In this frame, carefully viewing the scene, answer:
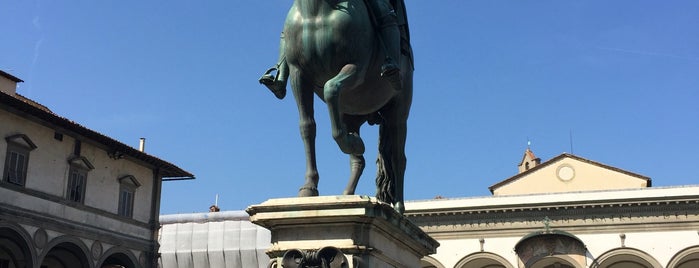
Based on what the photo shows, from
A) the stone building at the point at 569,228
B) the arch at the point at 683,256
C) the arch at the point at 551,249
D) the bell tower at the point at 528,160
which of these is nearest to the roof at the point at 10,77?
the stone building at the point at 569,228

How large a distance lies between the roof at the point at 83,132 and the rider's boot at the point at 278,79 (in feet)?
69.5

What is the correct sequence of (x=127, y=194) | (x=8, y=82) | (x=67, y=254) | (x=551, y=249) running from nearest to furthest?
(x=67, y=254)
(x=8, y=82)
(x=127, y=194)
(x=551, y=249)

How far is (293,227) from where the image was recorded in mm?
4180

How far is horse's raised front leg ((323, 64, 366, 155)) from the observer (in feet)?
14.4

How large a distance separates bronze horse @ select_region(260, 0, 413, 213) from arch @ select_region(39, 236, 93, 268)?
23531 millimetres

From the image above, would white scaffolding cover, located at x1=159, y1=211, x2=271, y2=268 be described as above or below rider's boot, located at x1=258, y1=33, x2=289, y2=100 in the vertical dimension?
above

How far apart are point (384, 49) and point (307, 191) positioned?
3.41 ft

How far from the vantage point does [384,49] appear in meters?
4.79

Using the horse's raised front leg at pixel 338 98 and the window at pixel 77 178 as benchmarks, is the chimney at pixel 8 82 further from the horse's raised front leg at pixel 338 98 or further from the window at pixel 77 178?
the horse's raised front leg at pixel 338 98

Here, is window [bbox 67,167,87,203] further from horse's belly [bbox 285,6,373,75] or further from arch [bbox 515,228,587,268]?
horse's belly [bbox 285,6,373,75]

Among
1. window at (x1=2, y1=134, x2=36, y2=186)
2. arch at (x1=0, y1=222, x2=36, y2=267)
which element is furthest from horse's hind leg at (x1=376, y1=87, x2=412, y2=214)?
window at (x1=2, y1=134, x2=36, y2=186)

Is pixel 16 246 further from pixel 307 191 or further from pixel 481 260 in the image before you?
pixel 307 191

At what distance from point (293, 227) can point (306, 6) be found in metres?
1.32

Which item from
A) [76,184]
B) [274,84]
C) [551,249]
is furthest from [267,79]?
[551,249]
